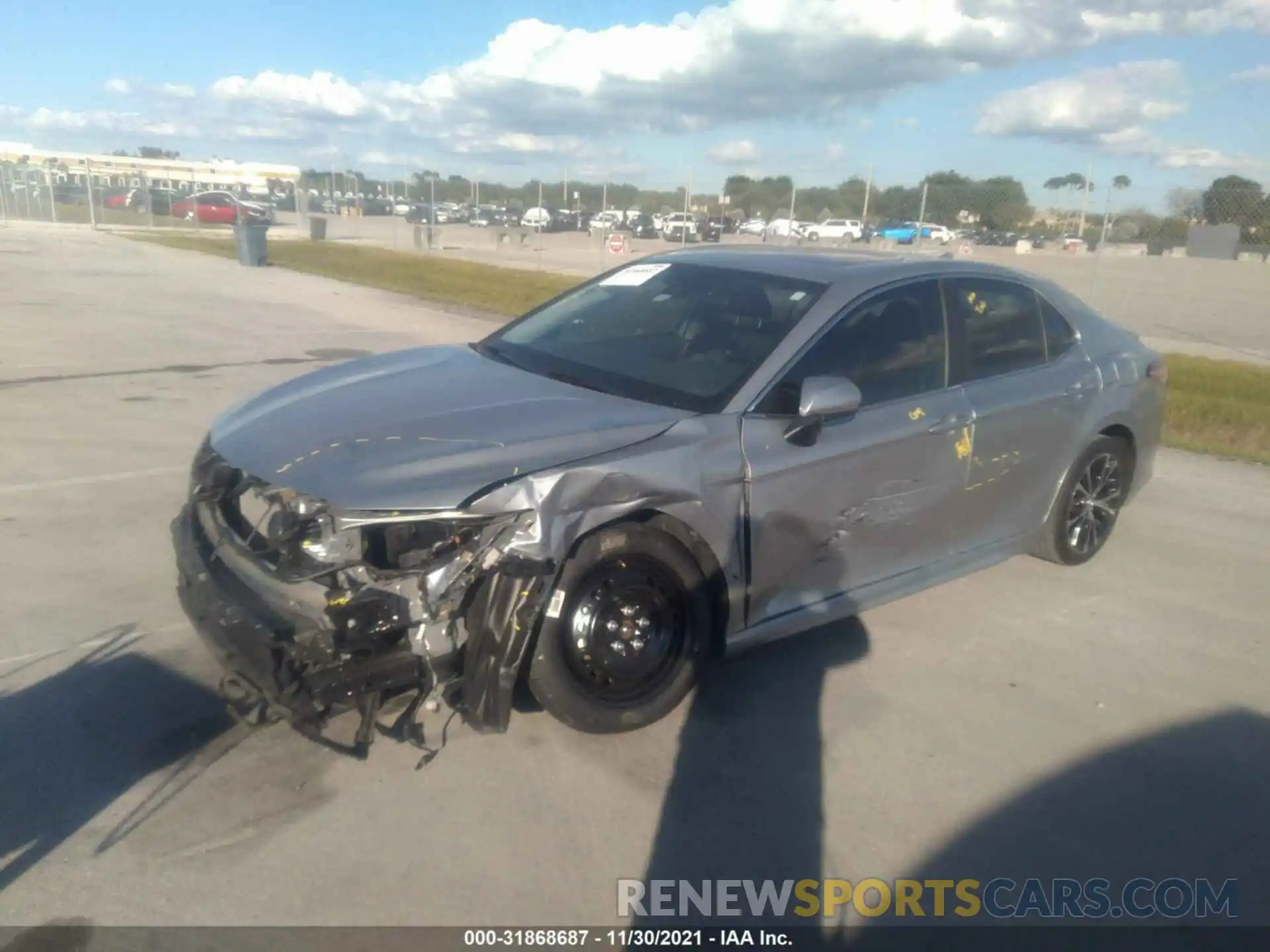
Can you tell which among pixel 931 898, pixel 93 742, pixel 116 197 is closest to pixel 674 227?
pixel 116 197

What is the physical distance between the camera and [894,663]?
185 inches

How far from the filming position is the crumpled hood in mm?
3453

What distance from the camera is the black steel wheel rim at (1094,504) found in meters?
5.81

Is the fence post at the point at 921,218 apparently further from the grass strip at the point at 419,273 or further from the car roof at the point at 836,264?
the car roof at the point at 836,264

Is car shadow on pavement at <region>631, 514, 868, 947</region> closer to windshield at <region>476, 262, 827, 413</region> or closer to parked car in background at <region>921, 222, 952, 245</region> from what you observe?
windshield at <region>476, 262, 827, 413</region>

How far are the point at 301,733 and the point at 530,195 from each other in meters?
58.5

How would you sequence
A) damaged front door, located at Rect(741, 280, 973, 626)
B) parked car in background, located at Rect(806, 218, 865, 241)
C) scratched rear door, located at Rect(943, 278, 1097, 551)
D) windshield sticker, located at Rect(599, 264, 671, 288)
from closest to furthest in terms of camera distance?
damaged front door, located at Rect(741, 280, 973, 626)
scratched rear door, located at Rect(943, 278, 1097, 551)
windshield sticker, located at Rect(599, 264, 671, 288)
parked car in background, located at Rect(806, 218, 865, 241)

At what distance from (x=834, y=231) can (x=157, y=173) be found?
207ft

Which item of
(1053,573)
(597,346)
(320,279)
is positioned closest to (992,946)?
(597,346)

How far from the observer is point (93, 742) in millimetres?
3723

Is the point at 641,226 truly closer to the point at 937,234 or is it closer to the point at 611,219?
the point at 611,219

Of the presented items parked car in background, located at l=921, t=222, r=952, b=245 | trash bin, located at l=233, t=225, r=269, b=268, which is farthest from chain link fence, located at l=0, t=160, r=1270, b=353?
trash bin, located at l=233, t=225, r=269, b=268

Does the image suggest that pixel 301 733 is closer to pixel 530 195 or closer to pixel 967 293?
pixel 967 293

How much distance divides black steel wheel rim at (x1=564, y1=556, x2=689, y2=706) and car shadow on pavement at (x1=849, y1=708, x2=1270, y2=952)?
1168 mm
